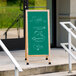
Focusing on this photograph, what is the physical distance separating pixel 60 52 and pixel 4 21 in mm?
1787

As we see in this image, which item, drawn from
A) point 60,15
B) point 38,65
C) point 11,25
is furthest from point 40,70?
point 60,15

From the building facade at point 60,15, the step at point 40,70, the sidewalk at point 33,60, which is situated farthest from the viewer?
the building facade at point 60,15

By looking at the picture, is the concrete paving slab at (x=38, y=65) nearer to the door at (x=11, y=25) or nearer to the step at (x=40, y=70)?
the step at (x=40, y=70)

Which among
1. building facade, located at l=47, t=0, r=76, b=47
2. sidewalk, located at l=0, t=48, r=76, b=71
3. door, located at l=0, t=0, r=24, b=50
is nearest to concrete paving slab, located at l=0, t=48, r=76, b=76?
sidewalk, located at l=0, t=48, r=76, b=71

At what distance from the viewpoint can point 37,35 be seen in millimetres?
6844

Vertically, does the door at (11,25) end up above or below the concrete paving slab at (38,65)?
above

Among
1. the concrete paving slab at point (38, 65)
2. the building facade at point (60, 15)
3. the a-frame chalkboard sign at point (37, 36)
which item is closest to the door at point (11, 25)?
the concrete paving slab at point (38, 65)

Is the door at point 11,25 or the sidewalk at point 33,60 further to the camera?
the door at point 11,25

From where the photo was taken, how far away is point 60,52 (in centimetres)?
853

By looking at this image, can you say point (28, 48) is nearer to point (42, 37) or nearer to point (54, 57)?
point (42, 37)

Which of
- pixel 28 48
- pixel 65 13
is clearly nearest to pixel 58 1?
pixel 65 13

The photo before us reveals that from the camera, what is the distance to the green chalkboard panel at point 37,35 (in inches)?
269

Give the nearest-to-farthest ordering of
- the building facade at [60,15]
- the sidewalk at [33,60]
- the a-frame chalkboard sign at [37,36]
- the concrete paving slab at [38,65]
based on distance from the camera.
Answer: the concrete paving slab at [38,65], the sidewalk at [33,60], the a-frame chalkboard sign at [37,36], the building facade at [60,15]

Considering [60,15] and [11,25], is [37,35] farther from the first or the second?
[60,15]
